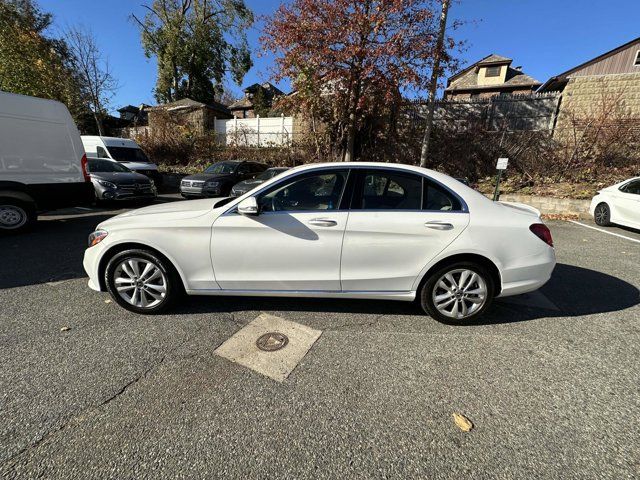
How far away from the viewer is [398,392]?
220cm

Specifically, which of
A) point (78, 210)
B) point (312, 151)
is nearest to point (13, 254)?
point (78, 210)

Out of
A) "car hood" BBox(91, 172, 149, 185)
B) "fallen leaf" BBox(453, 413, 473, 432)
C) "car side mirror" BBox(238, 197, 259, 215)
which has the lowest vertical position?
"fallen leaf" BBox(453, 413, 473, 432)

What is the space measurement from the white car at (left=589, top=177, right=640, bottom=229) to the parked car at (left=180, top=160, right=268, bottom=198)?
11.2 metres

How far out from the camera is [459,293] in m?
3.00

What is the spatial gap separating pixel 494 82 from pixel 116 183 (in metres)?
36.5

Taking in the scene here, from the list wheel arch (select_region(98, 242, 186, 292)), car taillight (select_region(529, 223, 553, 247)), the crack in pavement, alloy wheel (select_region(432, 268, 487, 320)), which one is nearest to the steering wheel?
wheel arch (select_region(98, 242, 186, 292))

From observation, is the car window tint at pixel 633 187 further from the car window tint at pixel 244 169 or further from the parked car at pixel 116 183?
the parked car at pixel 116 183

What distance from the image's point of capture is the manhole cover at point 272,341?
268 cm

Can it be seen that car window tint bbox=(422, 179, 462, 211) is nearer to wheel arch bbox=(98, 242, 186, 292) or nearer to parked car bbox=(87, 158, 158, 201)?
wheel arch bbox=(98, 242, 186, 292)

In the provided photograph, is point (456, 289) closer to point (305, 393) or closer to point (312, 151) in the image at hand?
point (305, 393)

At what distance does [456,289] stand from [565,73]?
1082 inches

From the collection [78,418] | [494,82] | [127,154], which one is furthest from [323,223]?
[494,82]

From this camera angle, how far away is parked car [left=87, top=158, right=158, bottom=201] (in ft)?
29.2

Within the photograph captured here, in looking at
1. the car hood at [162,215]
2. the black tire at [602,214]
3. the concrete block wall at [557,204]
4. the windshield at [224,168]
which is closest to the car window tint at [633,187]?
the black tire at [602,214]
